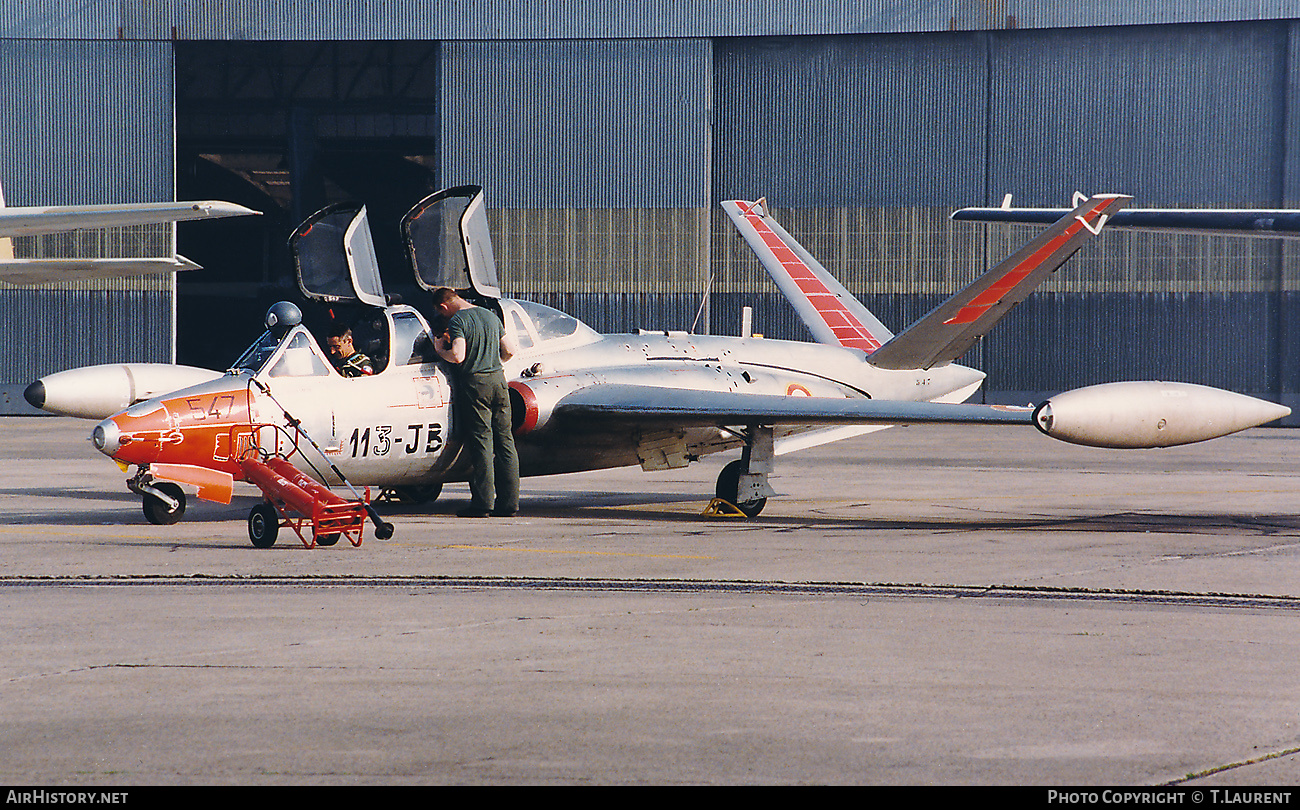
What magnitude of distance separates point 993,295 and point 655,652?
941 centimetres

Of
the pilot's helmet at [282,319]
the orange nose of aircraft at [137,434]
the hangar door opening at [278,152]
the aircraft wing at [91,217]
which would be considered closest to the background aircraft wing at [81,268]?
the aircraft wing at [91,217]

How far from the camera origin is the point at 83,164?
36.7 metres

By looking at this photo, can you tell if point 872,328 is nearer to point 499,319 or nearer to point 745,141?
point 499,319

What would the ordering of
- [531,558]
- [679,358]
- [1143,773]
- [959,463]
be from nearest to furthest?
[1143,773]
[531,558]
[679,358]
[959,463]

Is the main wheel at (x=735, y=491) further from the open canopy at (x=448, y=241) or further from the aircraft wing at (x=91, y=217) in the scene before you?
the aircraft wing at (x=91, y=217)

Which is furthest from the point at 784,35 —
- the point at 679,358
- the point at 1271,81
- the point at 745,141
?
the point at 679,358

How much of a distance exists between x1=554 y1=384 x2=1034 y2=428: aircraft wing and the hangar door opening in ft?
81.0

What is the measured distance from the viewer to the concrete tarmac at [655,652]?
4.84m

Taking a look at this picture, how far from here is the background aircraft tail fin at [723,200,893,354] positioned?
18.5m

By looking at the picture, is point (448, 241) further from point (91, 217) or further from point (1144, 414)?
point (91, 217)

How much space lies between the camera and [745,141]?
119ft

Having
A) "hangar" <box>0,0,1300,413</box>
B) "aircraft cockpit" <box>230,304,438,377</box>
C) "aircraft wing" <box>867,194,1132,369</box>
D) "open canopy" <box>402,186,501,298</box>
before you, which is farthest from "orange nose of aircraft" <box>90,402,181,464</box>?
"hangar" <box>0,0,1300,413</box>

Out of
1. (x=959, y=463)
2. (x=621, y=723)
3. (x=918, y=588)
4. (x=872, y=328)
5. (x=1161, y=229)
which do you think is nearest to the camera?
(x=621, y=723)

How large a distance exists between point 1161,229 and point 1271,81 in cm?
2437
